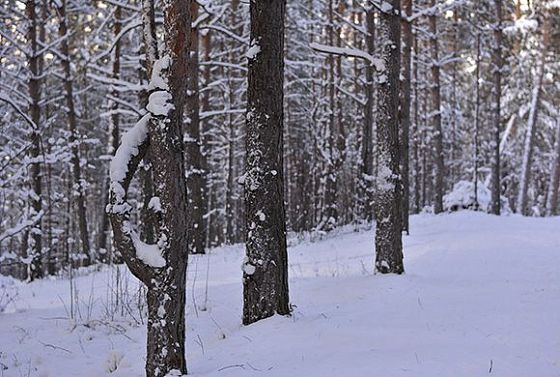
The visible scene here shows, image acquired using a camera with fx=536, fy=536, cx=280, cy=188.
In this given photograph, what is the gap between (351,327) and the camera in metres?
5.08

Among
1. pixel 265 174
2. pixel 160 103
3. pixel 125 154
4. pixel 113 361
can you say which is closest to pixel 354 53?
pixel 265 174

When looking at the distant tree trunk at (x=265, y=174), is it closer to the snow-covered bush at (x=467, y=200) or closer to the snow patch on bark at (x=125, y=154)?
the snow patch on bark at (x=125, y=154)

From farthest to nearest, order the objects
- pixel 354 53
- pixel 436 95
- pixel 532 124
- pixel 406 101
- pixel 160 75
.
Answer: pixel 532 124, pixel 436 95, pixel 406 101, pixel 354 53, pixel 160 75

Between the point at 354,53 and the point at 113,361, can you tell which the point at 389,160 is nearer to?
the point at 354,53

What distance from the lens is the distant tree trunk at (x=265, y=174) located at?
5441 mm

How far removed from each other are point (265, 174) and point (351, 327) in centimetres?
174

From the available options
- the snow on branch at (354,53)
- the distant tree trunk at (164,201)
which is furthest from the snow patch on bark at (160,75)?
the snow on branch at (354,53)

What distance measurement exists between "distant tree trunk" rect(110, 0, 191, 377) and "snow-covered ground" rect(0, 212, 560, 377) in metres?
0.46

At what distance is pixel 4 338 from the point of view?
581cm

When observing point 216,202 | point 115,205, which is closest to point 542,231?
point 115,205

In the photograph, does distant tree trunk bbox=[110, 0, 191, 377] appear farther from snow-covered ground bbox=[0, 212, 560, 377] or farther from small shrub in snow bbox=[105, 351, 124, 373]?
small shrub in snow bbox=[105, 351, 124, 373]

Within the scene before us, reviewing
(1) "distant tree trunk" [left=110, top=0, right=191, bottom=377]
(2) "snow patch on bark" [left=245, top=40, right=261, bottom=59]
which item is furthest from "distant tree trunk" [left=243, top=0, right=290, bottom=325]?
(1) "distant tree trunk" [left=110, top=0, right=191, bottom=377]

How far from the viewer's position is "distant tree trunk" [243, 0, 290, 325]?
5441 mm

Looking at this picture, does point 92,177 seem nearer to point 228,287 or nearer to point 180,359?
point 228,287
